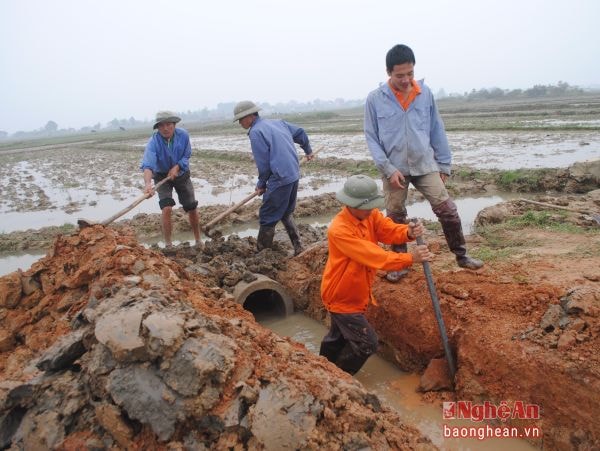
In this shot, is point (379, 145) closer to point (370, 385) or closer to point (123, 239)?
point (370, 385)

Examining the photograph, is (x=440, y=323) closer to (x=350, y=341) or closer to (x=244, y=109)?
(x=350, y=341)

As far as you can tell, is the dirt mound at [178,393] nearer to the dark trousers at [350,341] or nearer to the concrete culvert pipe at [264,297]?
the dark trousers at [350,341]

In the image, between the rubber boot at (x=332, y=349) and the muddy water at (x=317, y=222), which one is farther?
the muddy water at (x=317, y=222)

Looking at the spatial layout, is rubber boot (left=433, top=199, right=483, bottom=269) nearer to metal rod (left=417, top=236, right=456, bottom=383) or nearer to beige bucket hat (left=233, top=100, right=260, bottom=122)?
metal rod (left=417, top=236, right=456, bottom=383)

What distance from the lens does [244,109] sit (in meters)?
5.00

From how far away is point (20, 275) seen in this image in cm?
405

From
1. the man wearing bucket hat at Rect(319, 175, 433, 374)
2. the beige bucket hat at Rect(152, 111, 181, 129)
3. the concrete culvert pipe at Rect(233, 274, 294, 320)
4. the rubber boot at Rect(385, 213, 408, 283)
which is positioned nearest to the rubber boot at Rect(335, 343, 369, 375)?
the man wearing bucket hat at Rect(319, 175, 433, 374)

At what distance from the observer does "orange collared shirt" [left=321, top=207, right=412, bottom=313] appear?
2.92m

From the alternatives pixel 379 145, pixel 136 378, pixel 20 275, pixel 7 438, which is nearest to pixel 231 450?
pixel 136 378

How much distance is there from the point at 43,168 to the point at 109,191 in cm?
1090

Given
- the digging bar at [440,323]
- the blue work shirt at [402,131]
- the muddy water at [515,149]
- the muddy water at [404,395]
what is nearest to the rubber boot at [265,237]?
the muddy water at [404,395]

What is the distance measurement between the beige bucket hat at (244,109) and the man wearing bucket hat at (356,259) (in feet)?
7.44

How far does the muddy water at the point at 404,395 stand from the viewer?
3.01 metres

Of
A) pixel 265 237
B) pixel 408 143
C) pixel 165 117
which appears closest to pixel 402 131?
pixel 408 143
